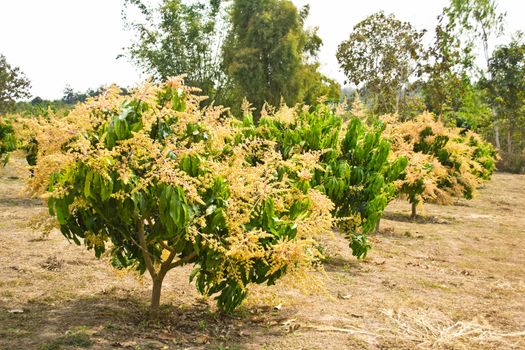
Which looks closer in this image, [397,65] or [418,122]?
[418,122]

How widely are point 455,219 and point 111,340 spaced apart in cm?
1242

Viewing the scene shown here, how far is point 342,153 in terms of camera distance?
26.0ft

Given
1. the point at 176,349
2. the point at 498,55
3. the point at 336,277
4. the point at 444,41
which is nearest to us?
the point at 176,349

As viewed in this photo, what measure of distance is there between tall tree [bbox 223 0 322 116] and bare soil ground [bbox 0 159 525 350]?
93.6ft

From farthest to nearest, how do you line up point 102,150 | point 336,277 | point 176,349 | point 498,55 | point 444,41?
point 498,55
point 444,41
point 336,277
point 176,349
point 102,150

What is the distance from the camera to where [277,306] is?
570 centimetres

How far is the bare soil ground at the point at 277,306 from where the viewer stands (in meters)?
4.61

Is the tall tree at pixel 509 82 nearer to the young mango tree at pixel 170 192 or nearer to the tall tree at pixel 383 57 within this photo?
the tall tree at pixel 383 57

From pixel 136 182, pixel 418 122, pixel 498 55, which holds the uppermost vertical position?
pixel 498 55

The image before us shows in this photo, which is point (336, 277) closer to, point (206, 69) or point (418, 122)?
point (418, 122)

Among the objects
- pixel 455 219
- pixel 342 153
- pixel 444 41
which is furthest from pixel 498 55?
pixel 342 153

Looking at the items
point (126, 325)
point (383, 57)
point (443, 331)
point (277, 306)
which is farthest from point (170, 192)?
point (383, 57)

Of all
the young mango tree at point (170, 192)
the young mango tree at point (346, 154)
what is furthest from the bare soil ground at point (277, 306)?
the young mango tree at point (346, 154)

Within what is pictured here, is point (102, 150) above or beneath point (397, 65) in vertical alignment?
beneath
